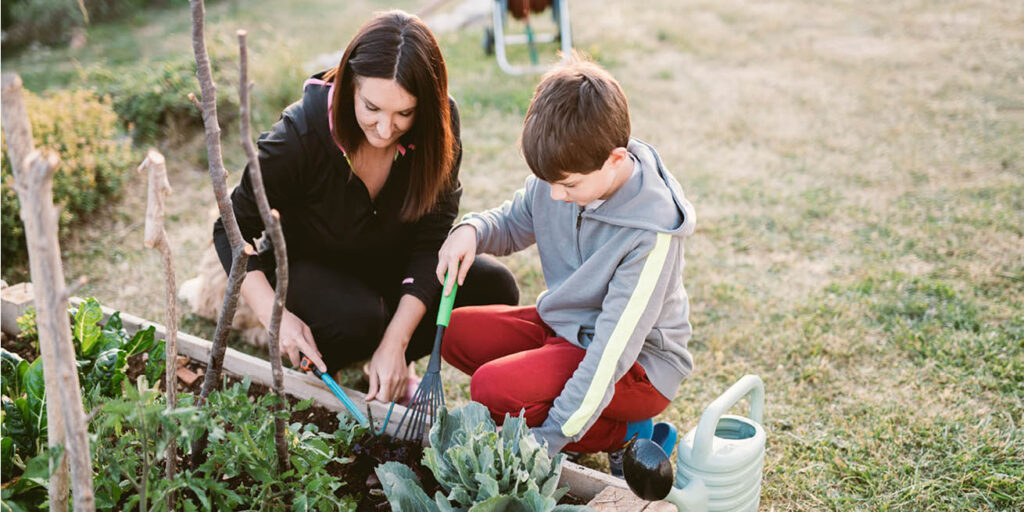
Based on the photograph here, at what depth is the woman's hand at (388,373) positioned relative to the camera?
1.97 m

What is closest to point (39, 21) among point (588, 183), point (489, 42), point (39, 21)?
point (39, 21)

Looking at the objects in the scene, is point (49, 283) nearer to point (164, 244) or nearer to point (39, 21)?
point (164, 244)

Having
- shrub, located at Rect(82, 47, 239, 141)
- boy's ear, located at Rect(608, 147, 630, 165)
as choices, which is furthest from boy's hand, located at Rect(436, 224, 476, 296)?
shrub, located at Rect(82, 47, 239, 141)

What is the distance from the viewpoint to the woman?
186 centimetres

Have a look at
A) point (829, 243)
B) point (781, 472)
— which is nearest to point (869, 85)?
point (829, 243)

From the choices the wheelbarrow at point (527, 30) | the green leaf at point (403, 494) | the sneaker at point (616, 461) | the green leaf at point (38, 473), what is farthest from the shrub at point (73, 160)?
the wheelbarrow at point (527, 30)

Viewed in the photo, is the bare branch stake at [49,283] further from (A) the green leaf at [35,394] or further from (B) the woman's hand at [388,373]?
(B) the woman's hand at [388,373]

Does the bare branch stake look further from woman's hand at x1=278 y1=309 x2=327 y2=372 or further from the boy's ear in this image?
the boy's ear

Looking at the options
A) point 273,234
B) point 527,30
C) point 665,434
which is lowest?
point 665,434

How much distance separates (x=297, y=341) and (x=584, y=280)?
0.77 metres

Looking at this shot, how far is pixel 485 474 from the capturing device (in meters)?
1.33

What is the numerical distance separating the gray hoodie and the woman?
28 centimetres

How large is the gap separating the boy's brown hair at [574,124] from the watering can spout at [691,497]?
0.67 meters

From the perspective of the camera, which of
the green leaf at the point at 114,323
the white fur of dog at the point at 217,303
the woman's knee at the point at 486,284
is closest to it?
the green leaf at the point at 114,323
